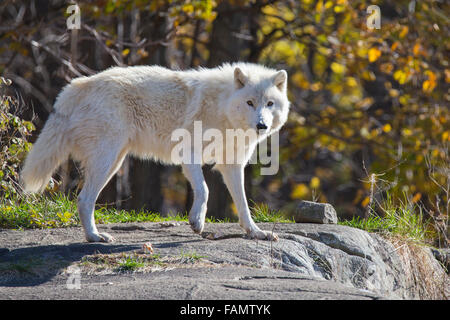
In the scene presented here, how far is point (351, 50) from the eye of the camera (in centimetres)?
1241

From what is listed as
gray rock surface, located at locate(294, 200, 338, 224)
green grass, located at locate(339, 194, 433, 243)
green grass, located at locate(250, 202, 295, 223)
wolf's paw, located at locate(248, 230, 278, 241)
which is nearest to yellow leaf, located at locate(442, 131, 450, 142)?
green grass, located at locate(339, 194, 433, 243)

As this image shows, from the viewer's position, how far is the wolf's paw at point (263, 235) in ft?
20.6

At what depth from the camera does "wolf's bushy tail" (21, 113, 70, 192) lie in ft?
21.6

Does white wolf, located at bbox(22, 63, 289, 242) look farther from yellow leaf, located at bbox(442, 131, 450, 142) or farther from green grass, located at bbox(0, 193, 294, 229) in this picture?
yellow leaf, located at bbox(442, 131, 450, 142)

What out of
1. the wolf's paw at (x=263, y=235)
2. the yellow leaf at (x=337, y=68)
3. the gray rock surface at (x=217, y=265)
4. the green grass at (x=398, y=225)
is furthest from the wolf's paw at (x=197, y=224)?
the yellow leaf at (x=337, y=68)

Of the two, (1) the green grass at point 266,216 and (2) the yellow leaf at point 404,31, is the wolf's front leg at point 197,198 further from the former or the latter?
(2) the yellow leaf at point 404,31

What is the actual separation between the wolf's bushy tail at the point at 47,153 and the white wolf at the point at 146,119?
0.01 meters

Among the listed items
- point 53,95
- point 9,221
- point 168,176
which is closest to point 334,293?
point 9,221

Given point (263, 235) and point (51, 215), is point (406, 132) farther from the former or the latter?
point (51, 215)

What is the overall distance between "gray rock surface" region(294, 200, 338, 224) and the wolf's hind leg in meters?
2.37
